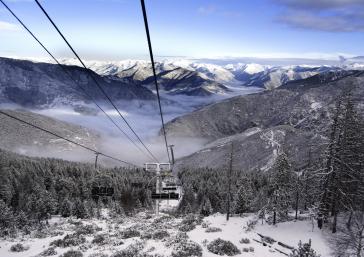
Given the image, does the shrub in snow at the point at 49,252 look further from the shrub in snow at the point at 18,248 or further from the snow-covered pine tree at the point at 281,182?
the snow-covered pine tree at the point at 281,182

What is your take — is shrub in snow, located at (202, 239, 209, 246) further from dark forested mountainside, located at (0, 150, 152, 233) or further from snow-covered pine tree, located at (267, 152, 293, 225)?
dark forested mountainside, located at (0, 150, 152, 233)

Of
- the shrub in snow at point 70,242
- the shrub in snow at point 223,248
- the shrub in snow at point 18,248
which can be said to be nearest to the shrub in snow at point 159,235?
the shrub in snow at point 223,248

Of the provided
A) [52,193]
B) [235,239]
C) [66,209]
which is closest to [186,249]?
[235,239]

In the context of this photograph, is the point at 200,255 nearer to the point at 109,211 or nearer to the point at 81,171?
the point at 109,211

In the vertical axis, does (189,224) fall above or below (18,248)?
above

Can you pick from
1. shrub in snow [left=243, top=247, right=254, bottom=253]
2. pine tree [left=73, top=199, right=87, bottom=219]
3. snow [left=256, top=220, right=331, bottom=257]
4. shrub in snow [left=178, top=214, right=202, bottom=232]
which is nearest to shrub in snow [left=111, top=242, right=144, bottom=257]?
shrub in snow [left=243, top=247, right=254, bottom=253]

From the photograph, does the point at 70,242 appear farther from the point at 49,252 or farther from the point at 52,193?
the point at 52,193
